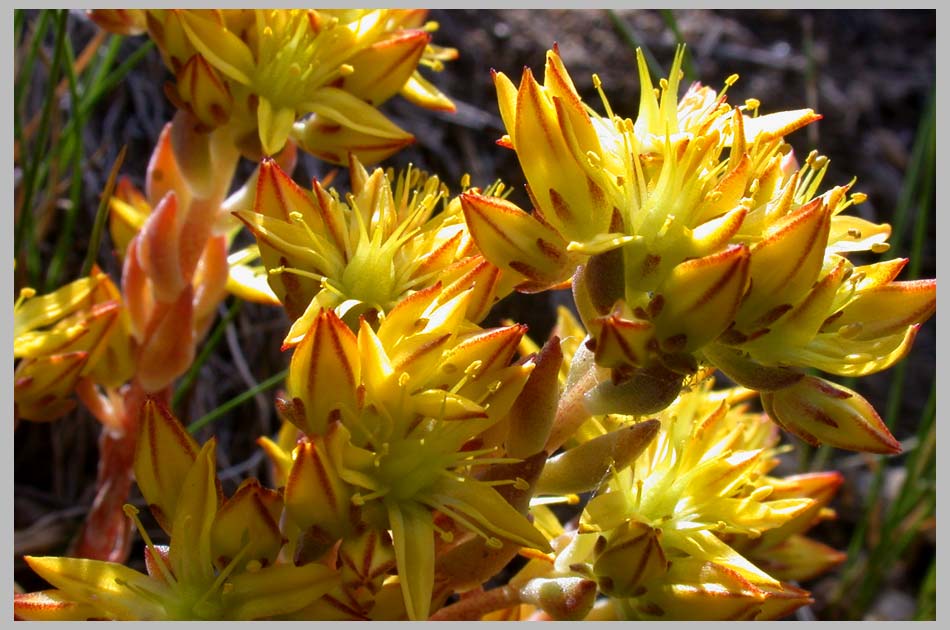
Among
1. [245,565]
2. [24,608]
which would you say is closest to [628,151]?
[245,565]

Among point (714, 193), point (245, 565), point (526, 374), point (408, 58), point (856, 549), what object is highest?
point (408, 58)

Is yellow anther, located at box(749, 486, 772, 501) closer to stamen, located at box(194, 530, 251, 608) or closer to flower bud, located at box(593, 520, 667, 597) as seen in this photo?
flower bud, located at box(593, 520, 667, 597)

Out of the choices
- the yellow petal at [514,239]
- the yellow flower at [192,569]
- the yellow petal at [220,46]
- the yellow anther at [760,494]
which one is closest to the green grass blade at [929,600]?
the yellow anther at [760,494]

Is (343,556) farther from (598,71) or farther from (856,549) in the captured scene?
(598,71)

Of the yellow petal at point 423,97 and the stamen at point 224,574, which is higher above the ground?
the yellow petal at point 423,97

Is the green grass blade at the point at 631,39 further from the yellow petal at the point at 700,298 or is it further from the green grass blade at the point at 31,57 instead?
the green grass blade at the point at 31,57

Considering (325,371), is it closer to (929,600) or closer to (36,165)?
(36,165)
